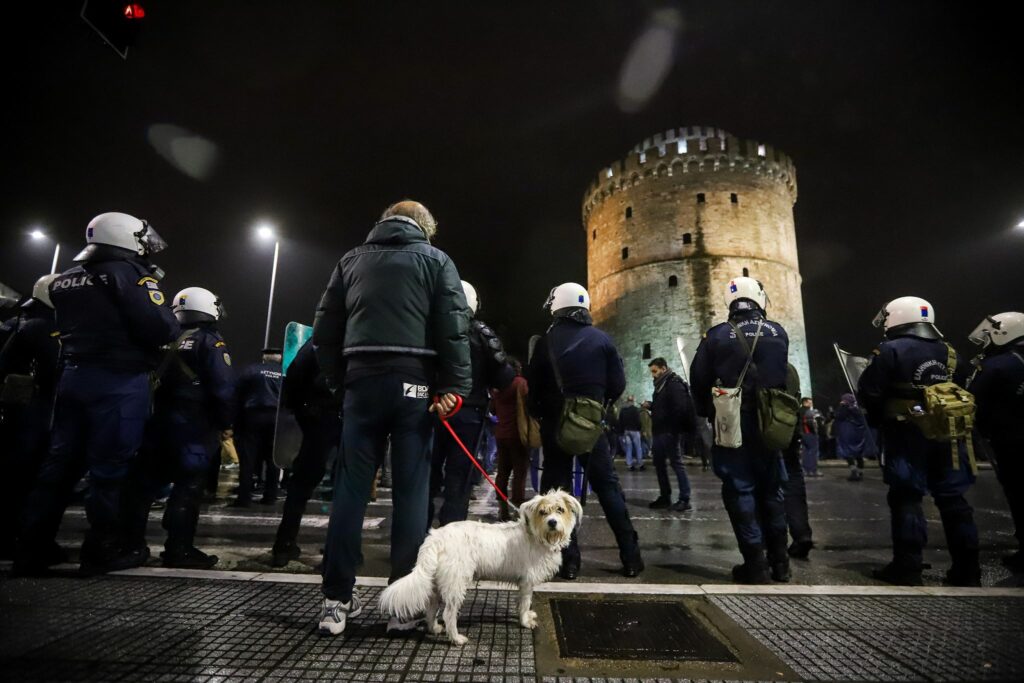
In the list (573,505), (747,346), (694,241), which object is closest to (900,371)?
(747,346)

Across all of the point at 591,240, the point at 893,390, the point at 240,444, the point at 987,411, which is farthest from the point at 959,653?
the point at 591,240

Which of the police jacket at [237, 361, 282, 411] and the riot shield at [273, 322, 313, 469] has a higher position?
the police jacket at [237, 361, 282, 411]

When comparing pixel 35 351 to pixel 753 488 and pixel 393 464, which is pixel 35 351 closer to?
pixel 393 464

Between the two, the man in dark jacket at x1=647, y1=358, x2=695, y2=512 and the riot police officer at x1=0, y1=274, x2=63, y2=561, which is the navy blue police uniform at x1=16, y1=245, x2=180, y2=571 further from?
the man in dark jacket at x1=647, y1=358, x2=695, y2=512

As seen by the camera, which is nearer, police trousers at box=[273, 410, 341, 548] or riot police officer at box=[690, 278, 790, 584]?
riot police officer at box=[690, 278, 790, 584]

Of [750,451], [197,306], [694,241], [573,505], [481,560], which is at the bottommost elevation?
[481,560]

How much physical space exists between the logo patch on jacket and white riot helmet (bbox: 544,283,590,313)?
181 cm

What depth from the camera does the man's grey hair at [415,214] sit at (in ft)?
9.86

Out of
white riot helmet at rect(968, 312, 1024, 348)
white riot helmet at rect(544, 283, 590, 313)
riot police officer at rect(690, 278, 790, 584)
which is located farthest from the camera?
white riot helmet at rect(968, 312, 1024, 348)

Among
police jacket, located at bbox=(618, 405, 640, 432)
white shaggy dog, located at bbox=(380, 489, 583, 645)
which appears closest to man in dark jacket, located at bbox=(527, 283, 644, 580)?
white shaggy dog, located at bbox=(380, 489, 583, 645)

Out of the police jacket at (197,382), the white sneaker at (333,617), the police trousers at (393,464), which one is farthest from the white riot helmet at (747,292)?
the police jacket at (197,382)

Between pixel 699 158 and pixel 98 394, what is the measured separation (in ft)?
120

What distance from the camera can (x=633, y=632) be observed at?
8.09 feet

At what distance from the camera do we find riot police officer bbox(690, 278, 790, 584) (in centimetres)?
354
